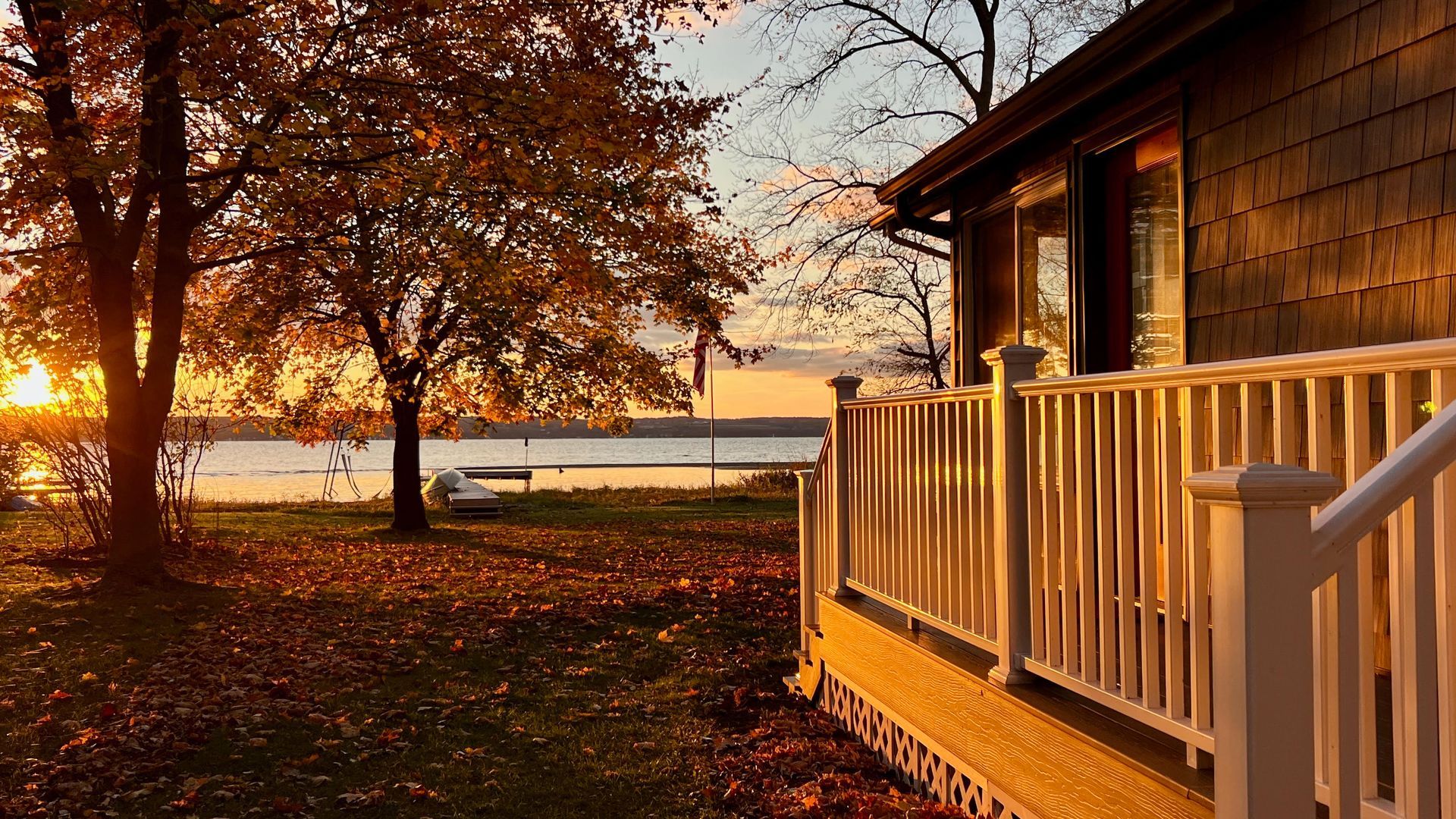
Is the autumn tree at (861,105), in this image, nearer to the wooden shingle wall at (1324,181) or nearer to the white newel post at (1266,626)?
the wooden shingle wall at (1324,181)

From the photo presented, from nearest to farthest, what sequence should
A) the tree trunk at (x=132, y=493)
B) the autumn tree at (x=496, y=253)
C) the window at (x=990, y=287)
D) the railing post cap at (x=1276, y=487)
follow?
the railing post cap at (x=1276, y=487)
the window at (x=990, y=287)
the tree trunk at (x=132, y=493)
the autumn tree at (x=496, y=253)

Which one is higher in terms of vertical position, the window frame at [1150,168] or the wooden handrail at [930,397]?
the window frame at [1150,168]

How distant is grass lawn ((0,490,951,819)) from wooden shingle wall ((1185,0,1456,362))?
2790 mm

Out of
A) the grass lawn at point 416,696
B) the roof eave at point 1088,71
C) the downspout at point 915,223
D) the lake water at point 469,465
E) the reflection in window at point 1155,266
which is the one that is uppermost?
the roof eave at point 1088,71

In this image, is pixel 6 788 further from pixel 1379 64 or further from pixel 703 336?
pixel 703 336

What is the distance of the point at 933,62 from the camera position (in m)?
21.0

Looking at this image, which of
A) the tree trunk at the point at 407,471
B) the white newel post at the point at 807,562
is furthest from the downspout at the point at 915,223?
the tree trunk at the point at 407,471

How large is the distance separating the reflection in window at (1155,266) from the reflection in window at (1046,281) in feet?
1.84

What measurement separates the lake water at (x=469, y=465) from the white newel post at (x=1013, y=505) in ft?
67.7

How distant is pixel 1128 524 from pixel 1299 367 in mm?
750

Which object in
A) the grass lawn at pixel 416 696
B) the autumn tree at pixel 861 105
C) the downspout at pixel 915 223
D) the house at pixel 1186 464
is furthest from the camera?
the autumn tree at pixel 861 105

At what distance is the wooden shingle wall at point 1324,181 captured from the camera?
3869mm

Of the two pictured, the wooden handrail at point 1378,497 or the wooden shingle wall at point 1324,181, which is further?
the wooden shingle wall at point 1324,181

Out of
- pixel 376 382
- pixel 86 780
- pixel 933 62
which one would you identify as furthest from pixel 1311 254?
pixel 933 62
